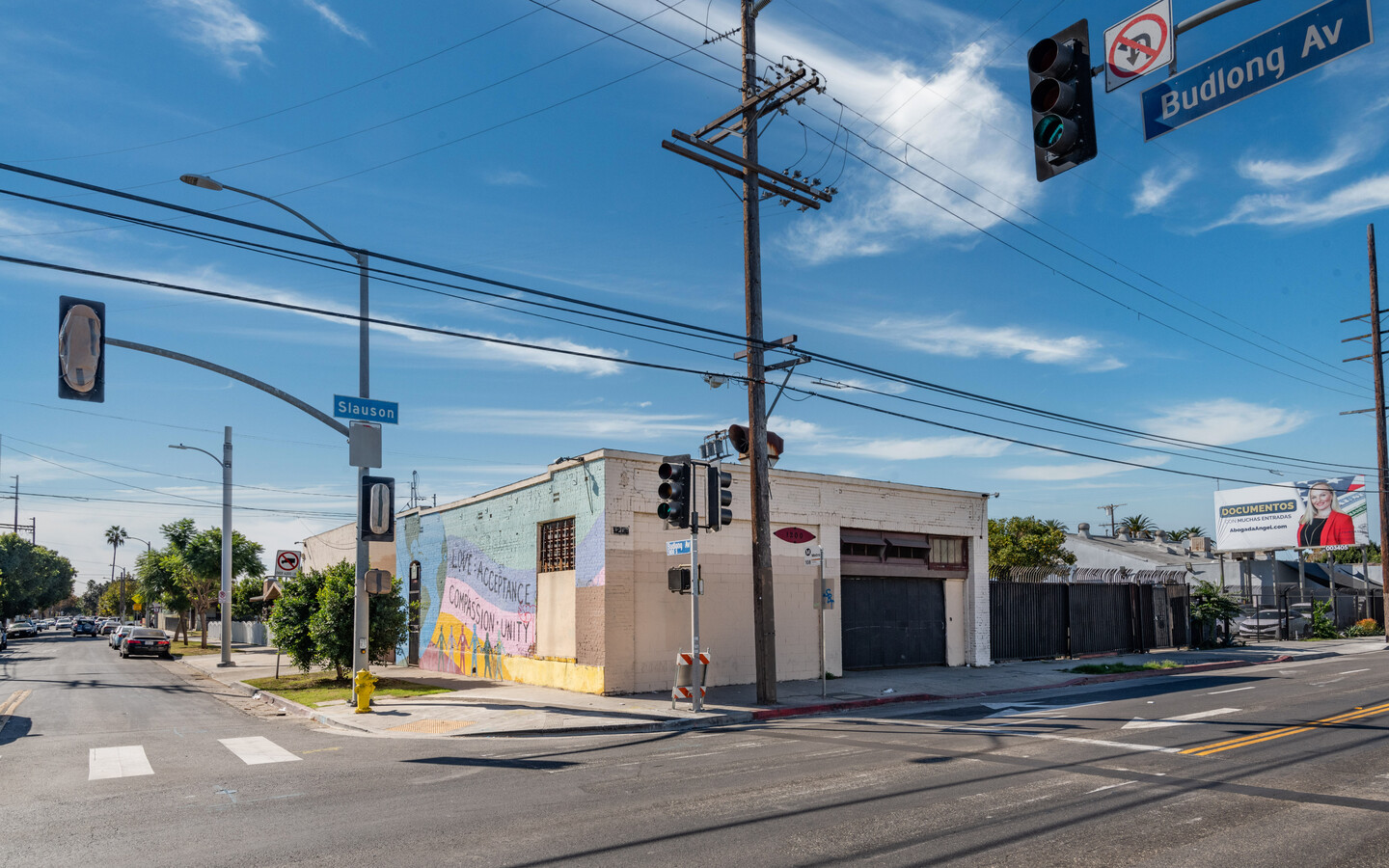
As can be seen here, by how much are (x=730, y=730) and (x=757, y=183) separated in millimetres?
10983

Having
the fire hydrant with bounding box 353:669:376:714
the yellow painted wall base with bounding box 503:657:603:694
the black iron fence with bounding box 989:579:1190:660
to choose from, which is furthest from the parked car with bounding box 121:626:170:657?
the black iron fence with bounding box 989:579:1190:660

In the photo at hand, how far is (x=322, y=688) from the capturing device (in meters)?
22.2

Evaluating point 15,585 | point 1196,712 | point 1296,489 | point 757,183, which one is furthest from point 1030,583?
point 15,585

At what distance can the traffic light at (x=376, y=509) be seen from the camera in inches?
708

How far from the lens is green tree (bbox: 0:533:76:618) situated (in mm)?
88906

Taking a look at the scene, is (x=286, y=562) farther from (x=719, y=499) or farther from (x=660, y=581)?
(x=719, y=499)

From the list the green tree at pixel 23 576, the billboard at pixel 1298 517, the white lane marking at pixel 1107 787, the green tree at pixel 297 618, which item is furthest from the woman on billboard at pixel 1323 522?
the green tree at pixel 23 576

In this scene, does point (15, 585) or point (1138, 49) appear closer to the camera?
point (1138, 49)

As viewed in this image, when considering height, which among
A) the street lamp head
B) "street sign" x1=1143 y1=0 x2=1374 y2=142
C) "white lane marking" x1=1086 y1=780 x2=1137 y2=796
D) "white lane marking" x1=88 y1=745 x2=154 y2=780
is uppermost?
the street lamp head

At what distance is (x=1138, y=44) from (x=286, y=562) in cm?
2945

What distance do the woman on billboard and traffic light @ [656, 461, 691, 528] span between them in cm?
4411

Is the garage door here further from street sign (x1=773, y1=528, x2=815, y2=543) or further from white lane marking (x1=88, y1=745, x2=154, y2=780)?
white lane marking (x1=88, y1=745, x2=154, y2=780)

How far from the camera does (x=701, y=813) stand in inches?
326

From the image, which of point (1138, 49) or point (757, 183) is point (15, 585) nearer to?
point (757, 183)
